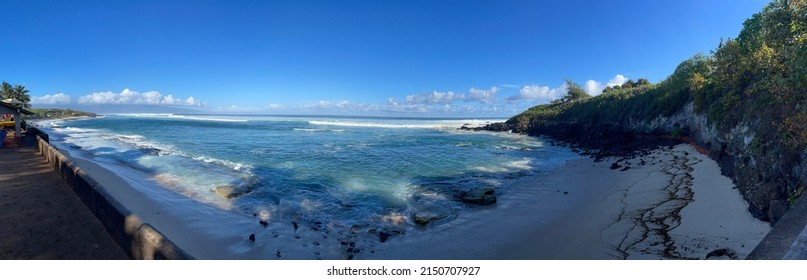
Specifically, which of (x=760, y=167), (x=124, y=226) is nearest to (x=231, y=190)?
(x=124, y=226)

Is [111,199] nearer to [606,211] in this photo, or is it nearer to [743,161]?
[606,211]

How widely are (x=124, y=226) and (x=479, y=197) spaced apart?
25.5 feet

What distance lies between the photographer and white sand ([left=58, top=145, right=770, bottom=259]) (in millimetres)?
5887

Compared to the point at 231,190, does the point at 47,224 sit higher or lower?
higher

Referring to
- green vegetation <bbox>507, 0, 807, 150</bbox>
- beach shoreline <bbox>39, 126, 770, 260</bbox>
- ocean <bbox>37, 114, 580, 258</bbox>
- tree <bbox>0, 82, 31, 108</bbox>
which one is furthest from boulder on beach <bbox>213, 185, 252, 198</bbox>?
tree <bbox>0, 82, 31, 108</bbox>

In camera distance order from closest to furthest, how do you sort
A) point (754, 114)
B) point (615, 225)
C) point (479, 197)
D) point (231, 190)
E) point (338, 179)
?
1. point (615, 225)
2. point (754, 114)
3. point (479, 197)
4. point (231, 190)
5. point (338, 179)

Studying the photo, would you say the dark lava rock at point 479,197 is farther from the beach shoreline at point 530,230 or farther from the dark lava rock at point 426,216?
the dark lava rock at point 426,216

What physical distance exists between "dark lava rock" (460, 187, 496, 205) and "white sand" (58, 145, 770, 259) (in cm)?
31

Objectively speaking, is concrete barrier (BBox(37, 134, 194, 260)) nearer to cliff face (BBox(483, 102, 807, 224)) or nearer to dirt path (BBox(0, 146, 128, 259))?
dirt path (BBox(0, 146, 128, 259))

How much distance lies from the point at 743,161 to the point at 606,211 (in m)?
3.16

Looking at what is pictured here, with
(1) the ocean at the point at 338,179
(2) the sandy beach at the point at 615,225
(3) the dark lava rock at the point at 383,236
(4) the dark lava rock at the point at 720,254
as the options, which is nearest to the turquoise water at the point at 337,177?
(1) the ocean at the point at 338,179

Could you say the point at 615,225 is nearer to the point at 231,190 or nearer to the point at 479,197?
the point at 479,197

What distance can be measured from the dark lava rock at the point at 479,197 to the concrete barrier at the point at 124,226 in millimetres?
7167

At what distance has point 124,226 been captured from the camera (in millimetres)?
4688
